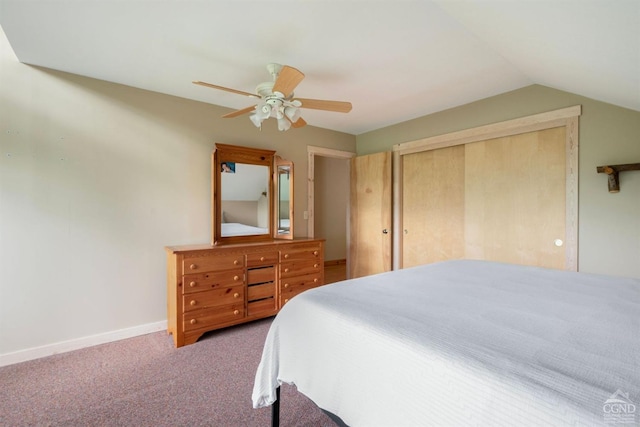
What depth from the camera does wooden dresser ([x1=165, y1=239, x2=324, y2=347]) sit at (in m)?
2.56

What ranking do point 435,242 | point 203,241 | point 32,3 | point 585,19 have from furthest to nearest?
point 435,242
point 203,241
point 32,3
point 585,19

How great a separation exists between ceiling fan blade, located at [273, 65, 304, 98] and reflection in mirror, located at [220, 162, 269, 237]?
1346mm

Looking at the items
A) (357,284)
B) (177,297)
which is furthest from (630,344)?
(177,297)

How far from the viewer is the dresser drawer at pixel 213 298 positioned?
102 inches

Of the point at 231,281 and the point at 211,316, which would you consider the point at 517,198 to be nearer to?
the point at 231,281

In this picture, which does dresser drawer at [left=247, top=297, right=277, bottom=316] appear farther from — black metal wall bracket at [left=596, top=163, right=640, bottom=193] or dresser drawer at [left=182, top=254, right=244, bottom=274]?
black metal wall bracket at [left=596, top=163, right=640, bottom=193]

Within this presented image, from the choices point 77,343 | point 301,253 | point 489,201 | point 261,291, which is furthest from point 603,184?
point 77,343

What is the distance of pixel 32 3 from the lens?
163 centimetres

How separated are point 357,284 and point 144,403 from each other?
151cm

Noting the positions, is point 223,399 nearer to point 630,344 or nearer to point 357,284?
point 357,284

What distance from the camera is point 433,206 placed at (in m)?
3.64

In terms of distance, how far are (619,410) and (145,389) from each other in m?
2.33

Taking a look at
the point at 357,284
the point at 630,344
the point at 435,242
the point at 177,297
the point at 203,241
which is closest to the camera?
the point at 630,344

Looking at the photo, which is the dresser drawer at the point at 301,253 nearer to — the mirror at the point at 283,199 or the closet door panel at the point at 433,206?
the mirror at the point at 283,199
